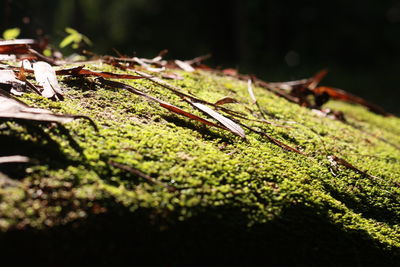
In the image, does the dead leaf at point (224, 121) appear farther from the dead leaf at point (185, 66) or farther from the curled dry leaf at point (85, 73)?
the dead leaf at point (185, 66)

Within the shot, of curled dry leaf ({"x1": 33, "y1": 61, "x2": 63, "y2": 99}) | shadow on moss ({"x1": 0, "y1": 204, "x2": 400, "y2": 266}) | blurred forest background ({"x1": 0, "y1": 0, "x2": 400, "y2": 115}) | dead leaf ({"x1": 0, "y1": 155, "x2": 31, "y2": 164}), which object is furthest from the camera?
blurred forest background ({"x1": 0, "y1": 0, "x2": 400, "y2": 115})

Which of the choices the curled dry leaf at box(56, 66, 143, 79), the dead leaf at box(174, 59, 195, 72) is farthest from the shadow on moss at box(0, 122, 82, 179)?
the dead leaf at box(174, 59, 195, 72)

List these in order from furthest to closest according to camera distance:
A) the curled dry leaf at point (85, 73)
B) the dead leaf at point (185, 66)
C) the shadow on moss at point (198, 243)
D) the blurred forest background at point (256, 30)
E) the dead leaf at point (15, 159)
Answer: the blurred forest background at point (256, 30)
the dead leaf at point (185, 66)
the curled dry leaf at point (85, 73)
the dead leaf at point (15, 159)
the shadow on moss at point (198, 243)

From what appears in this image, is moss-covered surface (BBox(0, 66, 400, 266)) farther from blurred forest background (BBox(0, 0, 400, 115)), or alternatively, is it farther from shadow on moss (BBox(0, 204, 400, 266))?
blurred forest background (BBox(0, 0, 400, 115))

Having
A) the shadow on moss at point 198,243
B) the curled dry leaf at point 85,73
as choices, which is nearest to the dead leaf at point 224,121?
the curled dry leaf at point 85,73

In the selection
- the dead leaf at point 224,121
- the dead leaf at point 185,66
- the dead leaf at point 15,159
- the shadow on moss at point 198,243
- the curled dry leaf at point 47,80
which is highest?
the dead leaf at point 185,66

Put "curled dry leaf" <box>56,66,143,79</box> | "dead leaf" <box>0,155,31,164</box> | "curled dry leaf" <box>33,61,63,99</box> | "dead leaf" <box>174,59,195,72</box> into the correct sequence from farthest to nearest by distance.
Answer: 1. "dead leaf" <box>174,59,195,72</box>
2. "curled dry leaf" <box>56,66,143,79</box>
3. "curled dry leaf" <box>33,61,63,99</box>
4. "dead leaf" <box>0,155,31,164</box>

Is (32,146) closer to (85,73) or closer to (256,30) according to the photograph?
(85,73)
